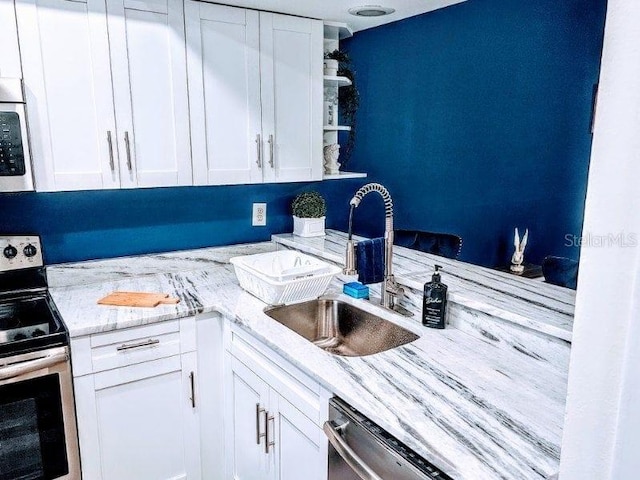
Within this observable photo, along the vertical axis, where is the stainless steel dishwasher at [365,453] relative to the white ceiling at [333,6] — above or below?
below

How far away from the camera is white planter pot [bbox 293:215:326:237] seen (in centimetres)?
268

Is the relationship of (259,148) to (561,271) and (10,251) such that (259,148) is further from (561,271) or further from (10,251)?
(561,271)

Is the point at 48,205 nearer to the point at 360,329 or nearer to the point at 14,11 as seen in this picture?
the point at 14,11

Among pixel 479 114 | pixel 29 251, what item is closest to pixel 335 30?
pixel 479 114

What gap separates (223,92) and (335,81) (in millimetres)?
669

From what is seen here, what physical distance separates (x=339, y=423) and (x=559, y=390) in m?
A: 0.59

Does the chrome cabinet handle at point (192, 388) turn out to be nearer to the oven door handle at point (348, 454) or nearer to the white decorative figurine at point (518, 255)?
the oven door handle at point (348, 454)

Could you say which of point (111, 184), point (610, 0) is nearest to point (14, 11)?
point (111, 184)

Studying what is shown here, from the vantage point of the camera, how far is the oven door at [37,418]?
1.64m

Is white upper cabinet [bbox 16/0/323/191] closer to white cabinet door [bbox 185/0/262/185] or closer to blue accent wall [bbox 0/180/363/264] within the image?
white cabinet door [bbox 185/0/262/185]

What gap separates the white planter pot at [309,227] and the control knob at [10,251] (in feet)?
4.40

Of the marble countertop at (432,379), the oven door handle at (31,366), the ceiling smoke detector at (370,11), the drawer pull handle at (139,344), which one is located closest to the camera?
the marble countertop at (432,379)

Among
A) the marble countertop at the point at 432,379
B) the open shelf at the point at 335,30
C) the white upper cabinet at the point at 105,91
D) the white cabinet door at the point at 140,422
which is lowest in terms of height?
the white cabinet door at the point at 140,422

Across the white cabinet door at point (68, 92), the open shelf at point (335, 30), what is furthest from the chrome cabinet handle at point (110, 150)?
the open shelf at point (335, 30)
